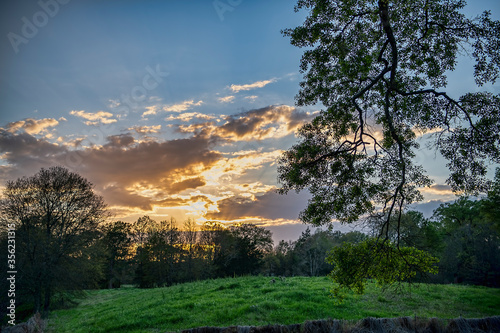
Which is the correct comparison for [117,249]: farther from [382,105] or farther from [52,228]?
[382,105]

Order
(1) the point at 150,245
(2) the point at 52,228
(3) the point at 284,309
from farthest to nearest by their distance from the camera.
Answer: (1) the point at 150,245
(2) the point at 52,228
(3) the point at 284,309

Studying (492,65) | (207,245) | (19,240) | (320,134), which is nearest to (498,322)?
(320,134)

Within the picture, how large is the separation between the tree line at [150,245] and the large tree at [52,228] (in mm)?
86

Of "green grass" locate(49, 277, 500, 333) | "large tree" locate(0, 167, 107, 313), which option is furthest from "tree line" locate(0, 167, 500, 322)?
"green grass" locate(49, 277, 500, 333)

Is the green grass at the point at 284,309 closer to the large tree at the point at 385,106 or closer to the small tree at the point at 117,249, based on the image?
the large tree at the point at 385,106

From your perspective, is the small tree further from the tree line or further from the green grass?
the green grass

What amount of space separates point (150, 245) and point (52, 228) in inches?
1255

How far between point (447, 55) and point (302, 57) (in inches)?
201

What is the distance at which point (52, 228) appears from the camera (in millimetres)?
29984

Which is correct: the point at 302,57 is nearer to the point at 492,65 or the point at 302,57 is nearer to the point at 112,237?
the point at 492,65

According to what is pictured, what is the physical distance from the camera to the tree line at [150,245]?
86.5 feet

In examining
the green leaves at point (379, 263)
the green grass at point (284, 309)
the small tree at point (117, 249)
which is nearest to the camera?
the green leaves at point (379, 263)

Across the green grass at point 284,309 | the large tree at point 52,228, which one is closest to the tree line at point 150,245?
the large tree at point 52,228

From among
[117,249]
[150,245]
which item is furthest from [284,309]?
[117,249]
